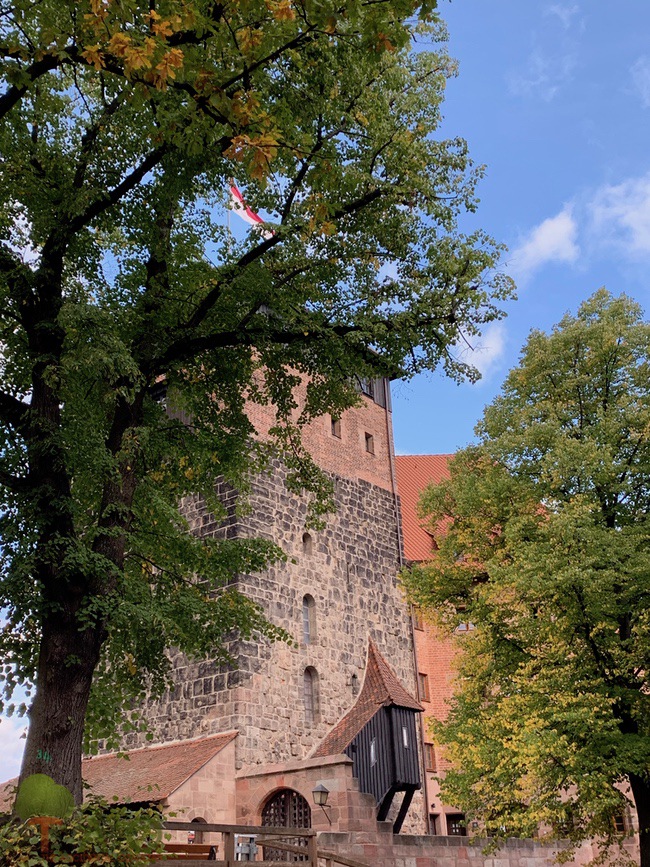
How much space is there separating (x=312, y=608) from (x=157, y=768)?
17.9ft

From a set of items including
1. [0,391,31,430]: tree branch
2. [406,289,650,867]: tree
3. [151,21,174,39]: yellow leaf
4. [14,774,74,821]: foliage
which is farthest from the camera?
[406,289,650,867]: tree

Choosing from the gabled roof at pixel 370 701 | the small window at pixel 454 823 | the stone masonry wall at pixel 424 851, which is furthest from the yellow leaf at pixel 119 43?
the small window at pixel 454 823

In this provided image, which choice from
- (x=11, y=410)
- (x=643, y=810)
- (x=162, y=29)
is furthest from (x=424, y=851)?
(x=162, y=29)

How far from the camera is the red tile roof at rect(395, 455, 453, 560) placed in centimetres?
2925

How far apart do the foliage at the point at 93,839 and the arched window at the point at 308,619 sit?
13785 mm

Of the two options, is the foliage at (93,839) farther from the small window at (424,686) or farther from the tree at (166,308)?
the small window at (424,686)

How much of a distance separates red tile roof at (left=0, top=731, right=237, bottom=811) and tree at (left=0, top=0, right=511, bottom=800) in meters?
6.62

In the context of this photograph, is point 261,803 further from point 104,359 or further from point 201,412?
point 104,359

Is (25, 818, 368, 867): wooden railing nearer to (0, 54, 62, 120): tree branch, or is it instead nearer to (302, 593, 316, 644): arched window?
(0, 54, 62, 120): tree branch

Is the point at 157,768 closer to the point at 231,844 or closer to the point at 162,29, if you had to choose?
the point at 231,844

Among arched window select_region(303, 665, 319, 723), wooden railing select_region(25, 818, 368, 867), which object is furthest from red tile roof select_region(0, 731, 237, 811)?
wooden railing select_region(25, 818, 368, 867)

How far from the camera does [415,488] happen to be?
108 feet

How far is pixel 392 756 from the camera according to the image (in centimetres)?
2067

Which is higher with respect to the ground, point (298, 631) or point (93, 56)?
point (93, 56)
